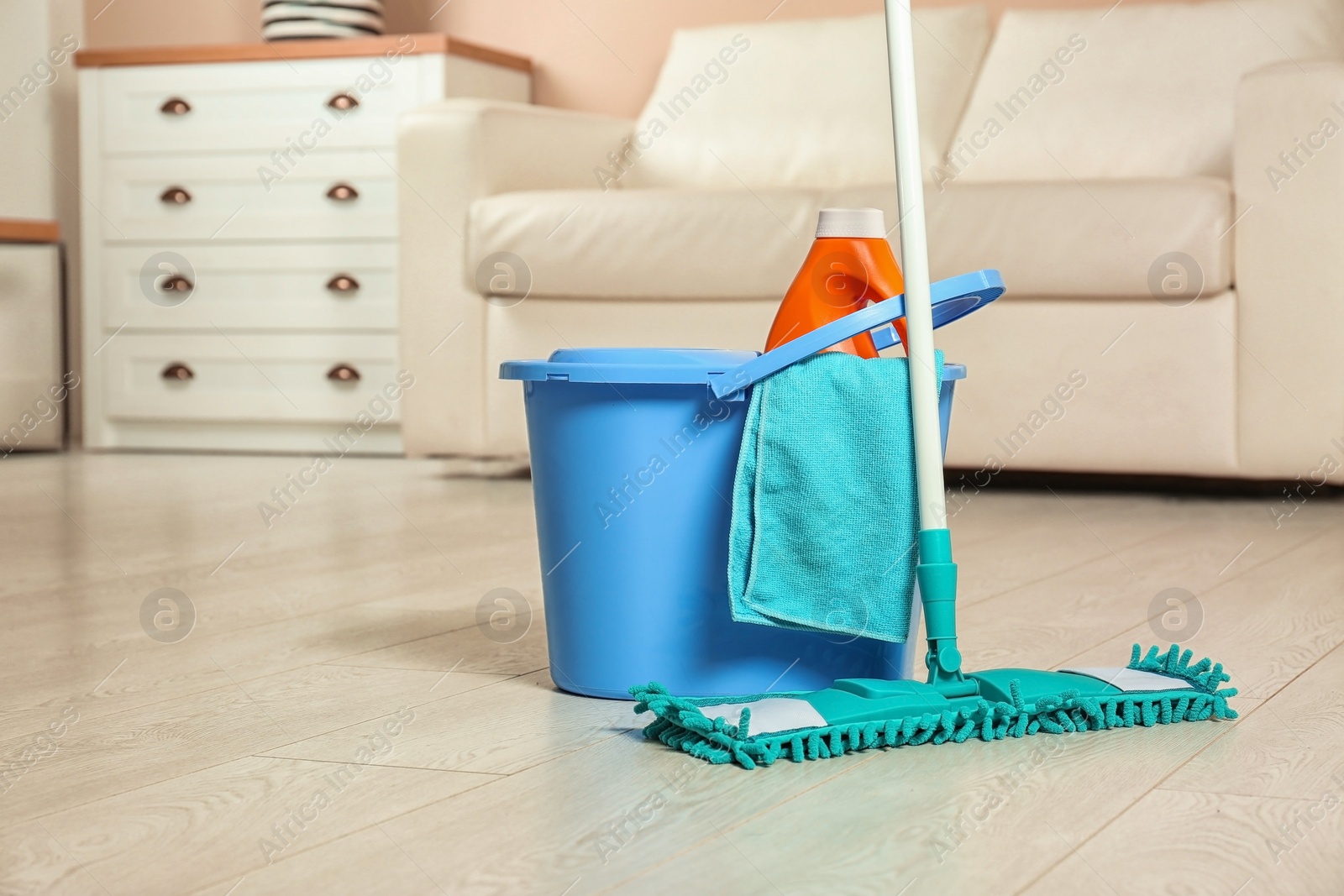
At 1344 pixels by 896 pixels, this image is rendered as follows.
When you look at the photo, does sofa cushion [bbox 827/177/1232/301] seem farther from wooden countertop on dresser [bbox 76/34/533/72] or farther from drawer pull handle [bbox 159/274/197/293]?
drawer pull handle [bbox 159/274/197/293]

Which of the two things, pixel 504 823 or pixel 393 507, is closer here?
pixel 504 823

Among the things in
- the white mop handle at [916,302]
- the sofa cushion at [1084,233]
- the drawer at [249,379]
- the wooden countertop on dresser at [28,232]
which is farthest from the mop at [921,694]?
the wooden countertop on dresser at [28,232]

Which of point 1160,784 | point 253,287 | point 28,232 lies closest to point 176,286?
point 253,287

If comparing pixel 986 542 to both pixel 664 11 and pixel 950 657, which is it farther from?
pixel 664 11

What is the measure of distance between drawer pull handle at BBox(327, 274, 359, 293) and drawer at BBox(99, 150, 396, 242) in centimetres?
8

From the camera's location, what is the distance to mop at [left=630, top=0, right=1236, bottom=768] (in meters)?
0.87

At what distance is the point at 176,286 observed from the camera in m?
3.12

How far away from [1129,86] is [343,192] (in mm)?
1537

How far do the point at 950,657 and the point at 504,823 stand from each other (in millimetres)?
326

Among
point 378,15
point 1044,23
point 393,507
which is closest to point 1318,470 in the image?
point 1044,23

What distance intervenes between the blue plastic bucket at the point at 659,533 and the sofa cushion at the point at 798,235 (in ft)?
4.09

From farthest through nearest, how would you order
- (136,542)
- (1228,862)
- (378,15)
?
(378,15) → (136,542) → (1228,862)

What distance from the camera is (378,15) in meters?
3.27

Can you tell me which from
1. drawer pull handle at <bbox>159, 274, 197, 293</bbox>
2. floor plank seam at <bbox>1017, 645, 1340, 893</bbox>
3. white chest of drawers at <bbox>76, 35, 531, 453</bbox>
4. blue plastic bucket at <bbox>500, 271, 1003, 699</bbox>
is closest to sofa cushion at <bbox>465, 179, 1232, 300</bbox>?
white chest of drawers at <bbox>76, 35, 531, 453</bbox>
